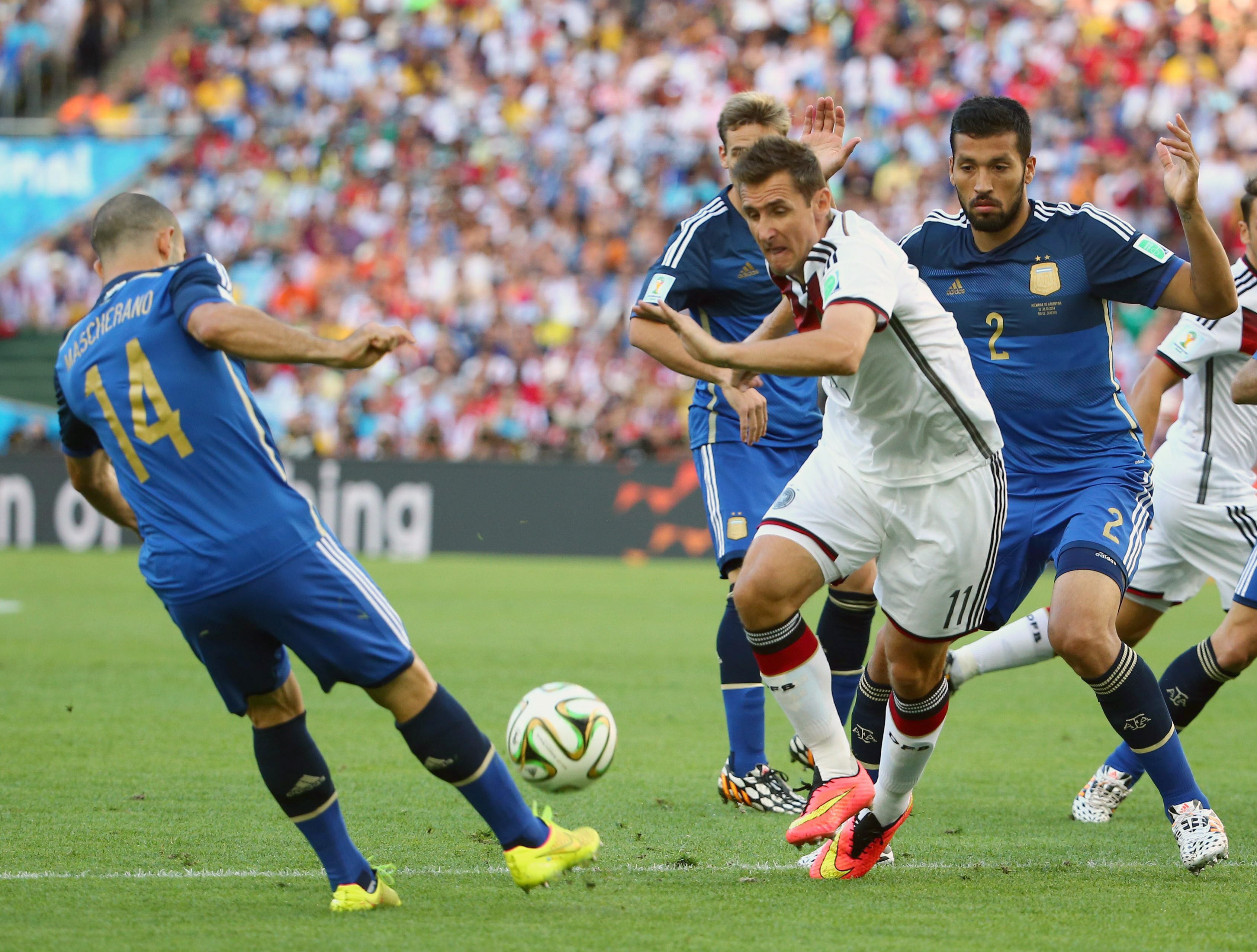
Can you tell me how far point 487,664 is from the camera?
420 inches

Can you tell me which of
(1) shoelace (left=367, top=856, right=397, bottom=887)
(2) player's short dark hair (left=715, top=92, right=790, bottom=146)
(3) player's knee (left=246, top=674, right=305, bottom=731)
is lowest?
(1) shoelace (left=367, top=856, right=397, bottom=887)

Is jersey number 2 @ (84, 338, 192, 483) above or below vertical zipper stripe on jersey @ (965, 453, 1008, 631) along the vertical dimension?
above

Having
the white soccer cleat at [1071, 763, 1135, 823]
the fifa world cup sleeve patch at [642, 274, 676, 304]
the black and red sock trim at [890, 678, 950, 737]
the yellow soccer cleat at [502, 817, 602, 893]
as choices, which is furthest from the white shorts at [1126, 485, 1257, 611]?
the yellow soccer cleat at [502, 817, 602, 893]

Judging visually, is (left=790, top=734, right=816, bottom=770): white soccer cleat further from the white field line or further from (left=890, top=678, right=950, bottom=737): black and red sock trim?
(left=890, top=678, right=950, bottom=737): black and red sock trim

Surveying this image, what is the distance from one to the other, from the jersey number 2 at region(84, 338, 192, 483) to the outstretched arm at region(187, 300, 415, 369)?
218 mm

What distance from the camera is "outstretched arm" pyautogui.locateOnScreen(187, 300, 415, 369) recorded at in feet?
13.1

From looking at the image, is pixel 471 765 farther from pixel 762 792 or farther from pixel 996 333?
pixel 996 333

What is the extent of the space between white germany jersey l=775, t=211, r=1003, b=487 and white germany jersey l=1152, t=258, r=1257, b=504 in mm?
1831

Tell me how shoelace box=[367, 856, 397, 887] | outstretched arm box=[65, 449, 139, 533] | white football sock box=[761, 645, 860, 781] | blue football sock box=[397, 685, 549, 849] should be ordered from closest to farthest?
blue football sock box=[397, 685, 549, 849]
shoelace box=[367, 856, 397, 887]
outstretched arm box=[65, 449, 139, 533]
white football sock box=[761, 645, 860, 781]

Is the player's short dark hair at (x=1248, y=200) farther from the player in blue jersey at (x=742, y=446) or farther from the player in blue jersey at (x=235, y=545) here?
the player in blue jersey at (x=235, y=545)

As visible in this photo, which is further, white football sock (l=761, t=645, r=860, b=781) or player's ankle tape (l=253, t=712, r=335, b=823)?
white football sock (l=761, t=645, r=860, b=781)

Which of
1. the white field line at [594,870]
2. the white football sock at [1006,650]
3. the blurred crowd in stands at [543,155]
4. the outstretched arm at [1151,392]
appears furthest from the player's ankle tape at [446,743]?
the blurred crowd in stands at [543,155]

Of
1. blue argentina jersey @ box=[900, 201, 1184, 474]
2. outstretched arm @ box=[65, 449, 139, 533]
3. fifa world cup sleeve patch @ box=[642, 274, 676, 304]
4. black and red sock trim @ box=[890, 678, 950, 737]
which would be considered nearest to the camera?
outstretched arm @ box=[65, 449, 139, 533]

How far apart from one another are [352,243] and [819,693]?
19.4 m
